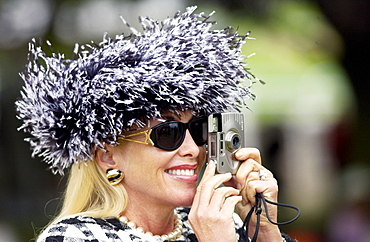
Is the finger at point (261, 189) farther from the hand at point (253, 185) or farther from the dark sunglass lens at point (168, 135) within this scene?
the dark sunglass lens at point (168, 135)

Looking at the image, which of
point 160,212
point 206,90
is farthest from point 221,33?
point 160,212

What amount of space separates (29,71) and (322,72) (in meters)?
3.49

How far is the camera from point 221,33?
187cm

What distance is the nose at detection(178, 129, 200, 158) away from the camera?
180 cm

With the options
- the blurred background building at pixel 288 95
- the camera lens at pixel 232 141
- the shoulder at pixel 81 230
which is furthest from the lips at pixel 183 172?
the blurred background building at pixel 288 95

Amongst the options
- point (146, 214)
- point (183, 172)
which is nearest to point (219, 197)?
point (183, 172)

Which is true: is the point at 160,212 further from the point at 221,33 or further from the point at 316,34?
the point at 316,34

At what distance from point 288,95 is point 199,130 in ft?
10.5

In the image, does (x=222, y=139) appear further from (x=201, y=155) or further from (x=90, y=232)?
(x=90, y=232)

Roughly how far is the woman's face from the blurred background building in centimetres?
282

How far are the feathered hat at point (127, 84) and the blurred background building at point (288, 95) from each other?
2.73 m

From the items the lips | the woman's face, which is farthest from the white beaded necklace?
the lips

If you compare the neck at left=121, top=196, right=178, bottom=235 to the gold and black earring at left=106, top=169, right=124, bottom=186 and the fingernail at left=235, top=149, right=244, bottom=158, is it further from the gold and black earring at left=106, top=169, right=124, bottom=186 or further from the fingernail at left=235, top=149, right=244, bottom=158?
the fingernail at left=235, top=149, right=244, bottom=158

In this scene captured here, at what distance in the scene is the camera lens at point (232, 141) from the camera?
A: 1809 millimetres
